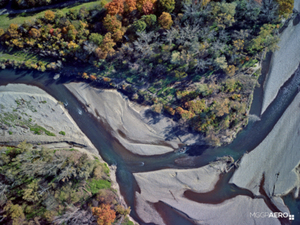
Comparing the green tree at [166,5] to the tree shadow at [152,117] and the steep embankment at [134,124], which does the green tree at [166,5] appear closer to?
the steep embankment at [134,124]

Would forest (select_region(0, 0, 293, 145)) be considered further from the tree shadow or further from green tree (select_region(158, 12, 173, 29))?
the tree shadow

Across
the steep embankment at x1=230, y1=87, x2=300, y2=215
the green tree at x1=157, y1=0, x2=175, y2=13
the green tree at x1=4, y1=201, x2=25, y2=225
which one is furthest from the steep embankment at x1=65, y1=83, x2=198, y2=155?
the green tree at x1=4, y1=201, x2=25, y2=225

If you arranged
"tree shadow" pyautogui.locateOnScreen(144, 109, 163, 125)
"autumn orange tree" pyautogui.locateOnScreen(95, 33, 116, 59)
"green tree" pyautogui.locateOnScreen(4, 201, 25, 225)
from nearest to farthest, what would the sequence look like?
"green tree" pyautogui.locateOnScreen(4, 201, 25, 225)
"autumn orange tree" pyautogui.locateOnScreen(95, 33, 116, 59)
"tree shadow" pyautogui.locateOnScreen(144, 109, 163, 125)

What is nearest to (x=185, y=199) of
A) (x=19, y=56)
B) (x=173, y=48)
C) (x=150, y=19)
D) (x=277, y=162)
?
(x=277, y=162)

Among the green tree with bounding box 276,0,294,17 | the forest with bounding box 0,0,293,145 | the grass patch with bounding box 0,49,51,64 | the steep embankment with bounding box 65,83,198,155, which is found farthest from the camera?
the grass patch with bounding box 0,49,51,64

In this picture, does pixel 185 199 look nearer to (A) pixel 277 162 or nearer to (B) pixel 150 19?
(A) pixel 277 162

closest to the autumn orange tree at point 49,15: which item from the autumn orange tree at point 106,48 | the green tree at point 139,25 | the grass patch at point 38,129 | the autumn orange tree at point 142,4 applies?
the autumn orange tree at point 106,48

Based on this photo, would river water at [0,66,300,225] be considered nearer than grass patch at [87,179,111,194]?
No
